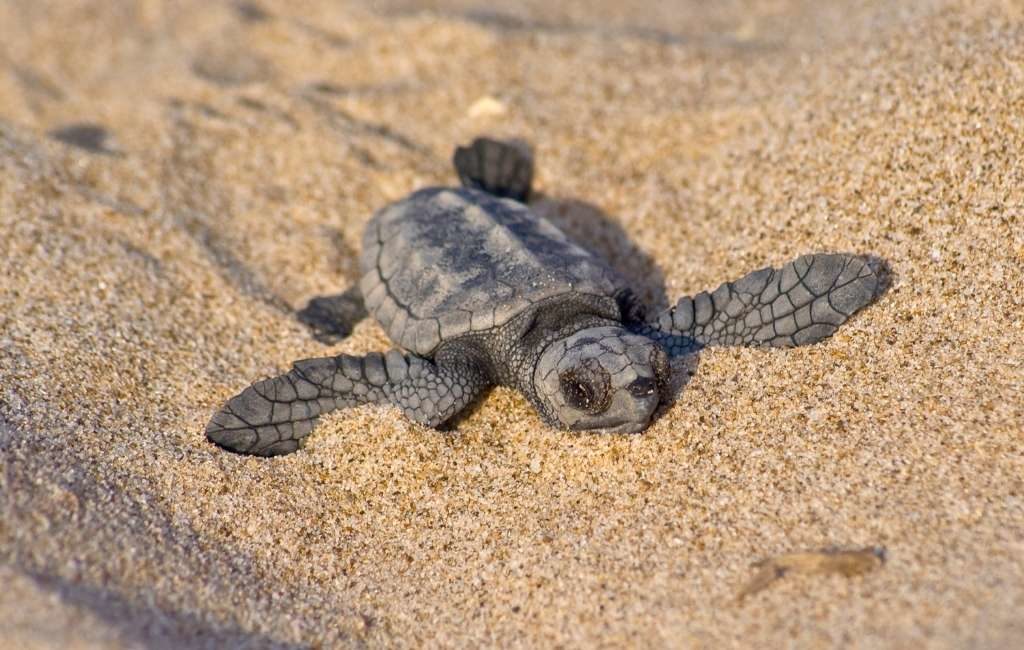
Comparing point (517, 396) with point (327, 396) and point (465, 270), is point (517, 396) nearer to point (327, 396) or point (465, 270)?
point (465, 270)

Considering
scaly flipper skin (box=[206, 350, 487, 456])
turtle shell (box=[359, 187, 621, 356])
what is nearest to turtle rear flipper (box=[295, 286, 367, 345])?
turtle shell (box=[359, 187, 621, 356])

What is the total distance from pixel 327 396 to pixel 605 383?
1.02 m

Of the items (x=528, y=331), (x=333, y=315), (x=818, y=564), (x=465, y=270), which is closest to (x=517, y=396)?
(x=528, y=331)

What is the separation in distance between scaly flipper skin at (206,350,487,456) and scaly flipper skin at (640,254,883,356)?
2.65 ft

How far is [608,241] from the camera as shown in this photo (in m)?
3.97

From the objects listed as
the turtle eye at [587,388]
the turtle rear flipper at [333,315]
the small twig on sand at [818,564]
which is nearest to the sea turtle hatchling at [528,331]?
the turtle eye at [587,388]

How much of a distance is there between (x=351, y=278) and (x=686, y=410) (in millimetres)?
1766

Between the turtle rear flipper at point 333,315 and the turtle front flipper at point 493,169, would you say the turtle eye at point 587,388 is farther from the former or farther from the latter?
the turtle front flipper at point 493,169

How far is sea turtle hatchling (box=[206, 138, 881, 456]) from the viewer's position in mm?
2830

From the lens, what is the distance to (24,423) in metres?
2.74

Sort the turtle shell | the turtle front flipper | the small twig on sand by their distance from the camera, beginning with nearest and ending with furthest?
the small twig on sand, the turtle shell, the turtle front flipper

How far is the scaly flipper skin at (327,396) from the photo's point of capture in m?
2.95

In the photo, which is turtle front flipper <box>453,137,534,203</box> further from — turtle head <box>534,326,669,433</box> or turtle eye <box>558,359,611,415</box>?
turtle eye <box>558,359,611,415</box>

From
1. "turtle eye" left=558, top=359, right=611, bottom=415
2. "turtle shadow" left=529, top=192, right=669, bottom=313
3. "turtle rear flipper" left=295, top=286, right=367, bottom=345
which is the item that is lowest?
"turtle rear flipper" left=295, top=286, right=367, bottom=345
